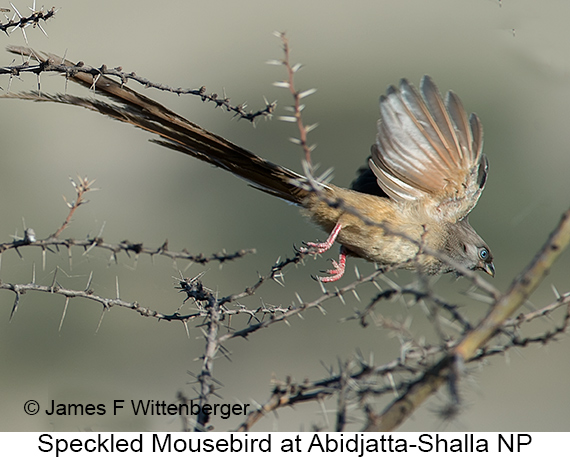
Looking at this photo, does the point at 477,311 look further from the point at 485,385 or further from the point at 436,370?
the point at 436,370

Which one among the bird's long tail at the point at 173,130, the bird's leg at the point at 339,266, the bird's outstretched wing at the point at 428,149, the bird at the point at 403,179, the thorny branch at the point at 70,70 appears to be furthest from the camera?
the bird's leg at the point at 339,266

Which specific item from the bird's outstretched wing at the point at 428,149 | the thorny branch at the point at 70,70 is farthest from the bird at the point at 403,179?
the thorny branch at the point at 70,70

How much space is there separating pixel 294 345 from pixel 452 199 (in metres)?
4.29

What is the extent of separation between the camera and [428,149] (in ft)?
12.7

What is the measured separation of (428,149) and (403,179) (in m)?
0.31

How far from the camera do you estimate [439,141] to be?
12.6 feet

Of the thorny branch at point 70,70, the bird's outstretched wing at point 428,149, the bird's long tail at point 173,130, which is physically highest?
the bird's outstretched wing at point 428,149

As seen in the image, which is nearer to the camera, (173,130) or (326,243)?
(173,130)

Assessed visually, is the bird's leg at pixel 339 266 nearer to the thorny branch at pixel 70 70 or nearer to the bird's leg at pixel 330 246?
the bird's leg at pixel 330 246

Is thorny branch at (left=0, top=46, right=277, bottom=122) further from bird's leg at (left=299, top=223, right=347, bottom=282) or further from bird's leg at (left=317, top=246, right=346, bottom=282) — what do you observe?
bird's leg at (left=317, top=246, right=346, bottom=282)

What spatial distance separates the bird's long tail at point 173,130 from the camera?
2457mm

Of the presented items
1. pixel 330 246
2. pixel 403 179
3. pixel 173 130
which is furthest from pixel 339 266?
pixel 173 130

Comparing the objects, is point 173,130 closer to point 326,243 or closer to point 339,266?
point 326,243

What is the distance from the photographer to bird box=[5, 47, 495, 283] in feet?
11.4
